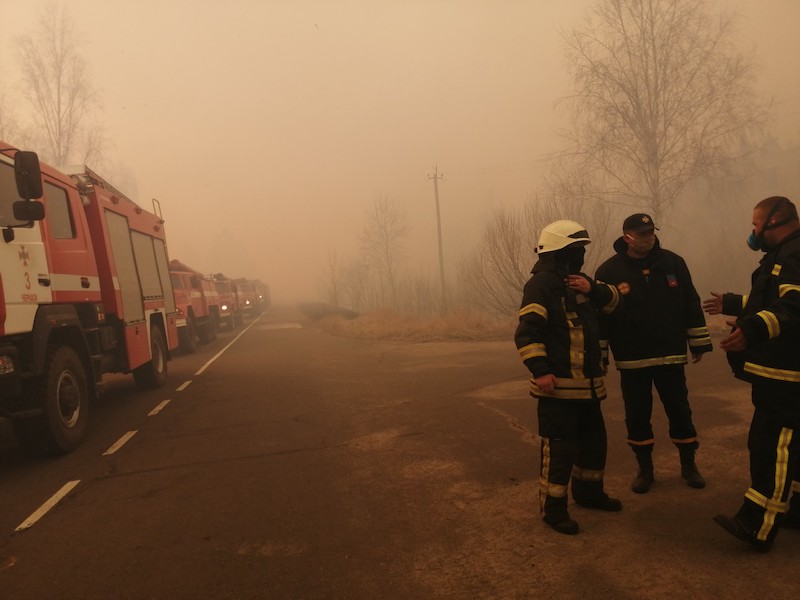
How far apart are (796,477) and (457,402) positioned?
4674 mm

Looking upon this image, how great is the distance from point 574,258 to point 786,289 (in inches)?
45.1

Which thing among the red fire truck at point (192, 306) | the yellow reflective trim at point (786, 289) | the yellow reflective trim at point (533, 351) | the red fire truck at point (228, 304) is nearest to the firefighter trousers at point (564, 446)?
the yellow reflective trim at point (533, 351)

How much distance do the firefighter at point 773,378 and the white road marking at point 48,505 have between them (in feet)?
15.1

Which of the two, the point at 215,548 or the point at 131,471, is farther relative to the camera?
the point at 131,471

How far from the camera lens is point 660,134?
19.7 meters

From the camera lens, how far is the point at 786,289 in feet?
9.71

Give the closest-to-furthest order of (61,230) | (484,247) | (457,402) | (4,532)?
(4,532) → (61,230) → (457,402) → (484,247)

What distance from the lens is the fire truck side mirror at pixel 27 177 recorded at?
209 inches

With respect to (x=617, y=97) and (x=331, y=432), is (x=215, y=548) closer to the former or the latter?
(x=331, y=432)

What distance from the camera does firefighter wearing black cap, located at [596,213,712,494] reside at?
156 inches

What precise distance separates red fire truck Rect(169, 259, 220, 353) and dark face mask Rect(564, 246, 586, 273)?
46.9 ft

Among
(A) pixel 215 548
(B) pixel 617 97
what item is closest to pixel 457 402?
(A) pixel 215 548

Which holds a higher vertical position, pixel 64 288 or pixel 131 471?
pixel 64 288

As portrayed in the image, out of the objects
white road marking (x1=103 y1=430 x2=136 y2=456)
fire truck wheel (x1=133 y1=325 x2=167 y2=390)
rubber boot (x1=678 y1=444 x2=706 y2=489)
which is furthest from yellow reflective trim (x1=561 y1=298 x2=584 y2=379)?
fire truck wheel (x1=133 y1=325 x2=167 y2=390)
